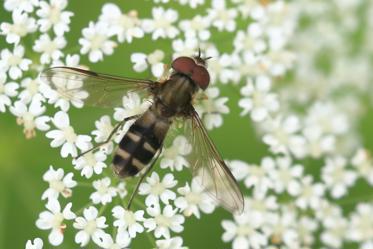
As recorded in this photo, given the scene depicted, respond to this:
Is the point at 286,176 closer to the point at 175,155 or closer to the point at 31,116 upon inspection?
the point at 175,155

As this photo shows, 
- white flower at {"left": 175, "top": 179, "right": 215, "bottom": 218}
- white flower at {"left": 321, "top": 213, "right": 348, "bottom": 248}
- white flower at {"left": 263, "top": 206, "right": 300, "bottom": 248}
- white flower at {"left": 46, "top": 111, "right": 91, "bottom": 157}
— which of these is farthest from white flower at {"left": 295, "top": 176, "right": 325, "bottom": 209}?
white flower at {"left": 46, "top": 111, "right": 91, "bottom": 157}

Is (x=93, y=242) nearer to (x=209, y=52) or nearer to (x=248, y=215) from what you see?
(x=248, y=215)

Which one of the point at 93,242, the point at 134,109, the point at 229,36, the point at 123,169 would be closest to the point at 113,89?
the point at 134,109

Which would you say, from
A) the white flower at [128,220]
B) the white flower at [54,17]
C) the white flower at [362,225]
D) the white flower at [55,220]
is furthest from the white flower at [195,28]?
Answer: the white flower at [362,225]

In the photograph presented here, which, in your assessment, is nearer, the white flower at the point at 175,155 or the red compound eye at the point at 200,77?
the red compound eye at the point at 200,77

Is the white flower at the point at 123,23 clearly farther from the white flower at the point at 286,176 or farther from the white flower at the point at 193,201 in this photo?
the white flower at the point at 286,176

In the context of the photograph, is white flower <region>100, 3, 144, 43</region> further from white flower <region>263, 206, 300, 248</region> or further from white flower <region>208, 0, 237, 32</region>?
white flower <region>263, 206, 300, 248</region>
